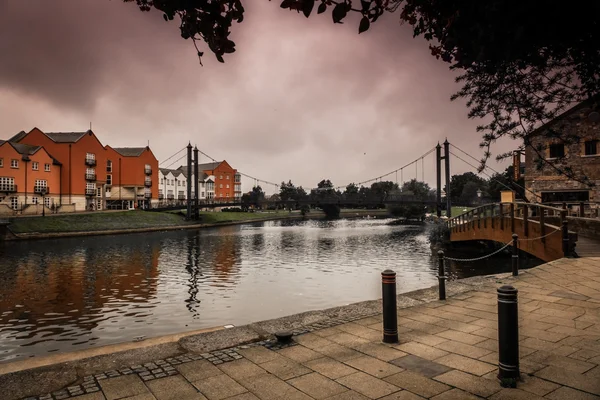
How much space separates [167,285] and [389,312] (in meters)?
12.0

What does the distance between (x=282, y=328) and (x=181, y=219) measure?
51.9m

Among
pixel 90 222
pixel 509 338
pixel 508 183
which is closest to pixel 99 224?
pixel 90 222

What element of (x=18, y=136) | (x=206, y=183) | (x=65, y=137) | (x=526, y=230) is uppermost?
(x=18, y=136)

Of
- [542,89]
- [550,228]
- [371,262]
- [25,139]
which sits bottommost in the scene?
[371,262]

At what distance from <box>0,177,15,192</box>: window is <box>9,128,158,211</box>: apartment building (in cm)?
669

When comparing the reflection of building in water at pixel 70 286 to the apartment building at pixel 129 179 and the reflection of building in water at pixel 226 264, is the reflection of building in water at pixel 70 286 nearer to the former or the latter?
the reflection of building in water at pixel 226 264

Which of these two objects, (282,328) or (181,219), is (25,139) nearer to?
(181,219)

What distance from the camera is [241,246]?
3014 cm

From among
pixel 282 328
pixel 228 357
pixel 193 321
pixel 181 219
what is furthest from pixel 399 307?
pixel 181 219

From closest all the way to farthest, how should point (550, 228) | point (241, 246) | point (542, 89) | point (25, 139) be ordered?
point (542, 89) → point (550, 228) → point (241, 246) → point (25, 139)

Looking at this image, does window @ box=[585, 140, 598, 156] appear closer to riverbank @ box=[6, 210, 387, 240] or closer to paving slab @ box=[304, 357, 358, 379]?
paving slab @ box=[304, 357, 358, 379]

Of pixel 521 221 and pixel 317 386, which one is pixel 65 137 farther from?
pixel 317 386

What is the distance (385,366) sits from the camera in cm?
450

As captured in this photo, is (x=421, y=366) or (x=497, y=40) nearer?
(x=497, y=40)
